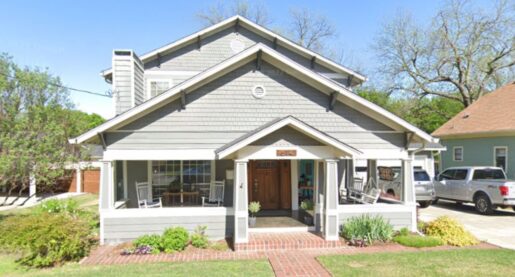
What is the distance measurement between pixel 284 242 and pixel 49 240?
5.57m

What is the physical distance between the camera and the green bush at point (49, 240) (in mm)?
7535

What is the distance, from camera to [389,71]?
33656mm

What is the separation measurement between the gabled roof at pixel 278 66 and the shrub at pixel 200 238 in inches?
143

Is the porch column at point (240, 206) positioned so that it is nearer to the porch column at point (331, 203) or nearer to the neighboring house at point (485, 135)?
the porch column at point (331, 203)

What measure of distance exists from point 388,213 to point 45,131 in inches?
426

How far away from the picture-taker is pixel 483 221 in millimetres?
12320

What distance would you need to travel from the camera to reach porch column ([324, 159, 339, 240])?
910 centimetres

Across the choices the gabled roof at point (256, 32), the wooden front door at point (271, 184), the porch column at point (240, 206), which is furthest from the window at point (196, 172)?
the gabled roof at point (256, 32)

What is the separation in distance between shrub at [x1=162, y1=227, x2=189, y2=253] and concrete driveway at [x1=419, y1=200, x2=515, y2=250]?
8.53 meters

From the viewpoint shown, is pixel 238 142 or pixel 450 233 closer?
pixel 238 142

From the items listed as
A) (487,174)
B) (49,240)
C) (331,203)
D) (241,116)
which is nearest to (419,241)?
(331,203)

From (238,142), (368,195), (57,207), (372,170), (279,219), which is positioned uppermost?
(238,142)

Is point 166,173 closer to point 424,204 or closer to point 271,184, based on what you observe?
point 271,184

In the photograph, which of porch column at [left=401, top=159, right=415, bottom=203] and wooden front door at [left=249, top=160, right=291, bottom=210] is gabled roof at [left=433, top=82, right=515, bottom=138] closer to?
porch column at [left=401, top=159, right=415, bottom=203]
